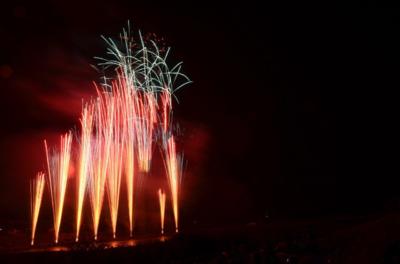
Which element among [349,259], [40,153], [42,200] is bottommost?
[349,259]

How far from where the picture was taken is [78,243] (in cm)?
1748

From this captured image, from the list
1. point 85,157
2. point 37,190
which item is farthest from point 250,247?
point 37,190

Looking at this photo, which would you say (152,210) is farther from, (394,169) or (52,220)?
(394,169)

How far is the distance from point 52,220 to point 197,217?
7.98 meters

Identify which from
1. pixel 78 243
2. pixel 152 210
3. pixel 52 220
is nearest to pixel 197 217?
pixel 152 210

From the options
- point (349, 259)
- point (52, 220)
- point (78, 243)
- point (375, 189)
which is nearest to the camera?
point (349, 259)

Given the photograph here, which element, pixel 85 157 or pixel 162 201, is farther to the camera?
pixel 162 201

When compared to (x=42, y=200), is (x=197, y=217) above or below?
below

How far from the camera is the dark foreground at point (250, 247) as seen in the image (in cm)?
1131

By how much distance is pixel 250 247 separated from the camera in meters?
16.0

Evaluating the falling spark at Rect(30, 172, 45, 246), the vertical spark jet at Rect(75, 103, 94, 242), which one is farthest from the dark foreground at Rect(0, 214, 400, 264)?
the falling spark at Rect(30, 172, 45, 246)

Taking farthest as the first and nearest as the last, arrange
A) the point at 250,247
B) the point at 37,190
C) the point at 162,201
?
1. the point at 37,190
2. the point at 162,201
3. the point at 250,247

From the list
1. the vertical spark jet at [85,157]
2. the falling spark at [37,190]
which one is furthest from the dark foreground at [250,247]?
the falling spark at [37,190]

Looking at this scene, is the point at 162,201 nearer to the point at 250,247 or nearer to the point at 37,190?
the point at 37,190
